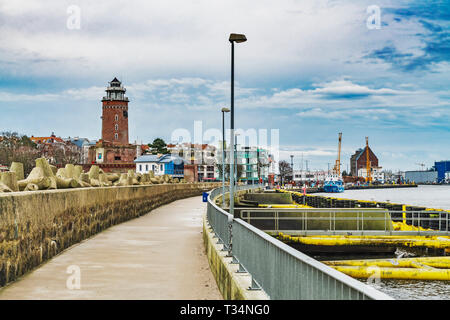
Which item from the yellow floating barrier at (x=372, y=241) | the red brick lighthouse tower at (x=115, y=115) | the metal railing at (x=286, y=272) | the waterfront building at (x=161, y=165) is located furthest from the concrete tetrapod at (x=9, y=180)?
the red brick lighthouse tower at (x=115, y=115)

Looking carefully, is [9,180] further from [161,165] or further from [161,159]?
[161,159]

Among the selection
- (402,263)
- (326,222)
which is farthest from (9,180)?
(326,222)

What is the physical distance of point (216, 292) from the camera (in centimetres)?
932

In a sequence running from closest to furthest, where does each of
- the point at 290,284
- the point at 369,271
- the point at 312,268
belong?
the point at 312,268 → the point at 290,284 → the point at 369,271

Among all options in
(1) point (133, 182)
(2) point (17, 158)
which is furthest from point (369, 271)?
(2) point (17, 158)

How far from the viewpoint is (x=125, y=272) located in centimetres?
1074

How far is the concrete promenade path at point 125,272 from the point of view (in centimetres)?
884

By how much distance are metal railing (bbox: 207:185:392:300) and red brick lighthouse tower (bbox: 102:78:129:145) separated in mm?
142103

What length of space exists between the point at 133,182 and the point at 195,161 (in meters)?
134

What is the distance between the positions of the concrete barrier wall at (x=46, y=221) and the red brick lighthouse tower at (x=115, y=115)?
12930 cm

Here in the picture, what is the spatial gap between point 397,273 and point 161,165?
118696 mm

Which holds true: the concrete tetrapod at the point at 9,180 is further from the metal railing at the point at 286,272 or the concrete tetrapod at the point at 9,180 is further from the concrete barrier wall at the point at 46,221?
the metal railing at the point at 286,272
